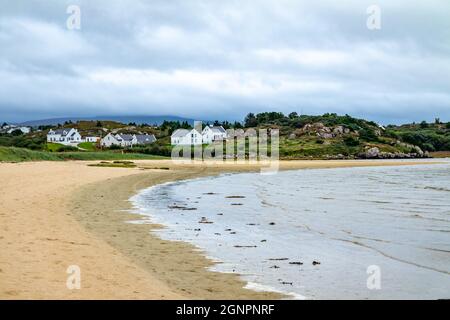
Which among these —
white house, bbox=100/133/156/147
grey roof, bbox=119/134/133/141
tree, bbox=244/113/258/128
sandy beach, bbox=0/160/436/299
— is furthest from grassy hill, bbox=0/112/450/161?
sandy beach, bbox=0/160/436/299

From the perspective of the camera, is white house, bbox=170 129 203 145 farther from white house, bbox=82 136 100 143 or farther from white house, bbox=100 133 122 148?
white house, bbox=82 136 100 143

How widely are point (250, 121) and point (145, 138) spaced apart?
4851cm

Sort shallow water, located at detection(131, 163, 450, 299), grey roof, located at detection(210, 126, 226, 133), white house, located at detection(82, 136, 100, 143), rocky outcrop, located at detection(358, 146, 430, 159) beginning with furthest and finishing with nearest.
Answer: white house, located at detection(82, 136, 100, 143) < grey roof, located at detection(210, 126, 226, 133) < rocky outcrop, located at detection(358, 146, 430, 159) < shallow water, located at detection(131, 163, 450, 299)

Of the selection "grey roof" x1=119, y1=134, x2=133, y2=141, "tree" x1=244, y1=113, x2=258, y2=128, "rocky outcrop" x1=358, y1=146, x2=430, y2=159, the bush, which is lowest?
"rocky outcrop" x1=358, y1=146, x2=430, y2=159

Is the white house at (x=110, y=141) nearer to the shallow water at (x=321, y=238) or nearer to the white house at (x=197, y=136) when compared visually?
→ the white house at (x=197, y=136)

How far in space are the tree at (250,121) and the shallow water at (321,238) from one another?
155 metres

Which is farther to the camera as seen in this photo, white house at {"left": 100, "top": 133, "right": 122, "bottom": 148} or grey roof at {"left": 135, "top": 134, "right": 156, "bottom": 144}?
grey roof at {"left": 135, "top": 134, "right": 156, "bottom": 144}

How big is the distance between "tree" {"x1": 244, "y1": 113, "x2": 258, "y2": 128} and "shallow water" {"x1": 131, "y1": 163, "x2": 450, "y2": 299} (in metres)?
155

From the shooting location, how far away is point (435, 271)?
12.1 m

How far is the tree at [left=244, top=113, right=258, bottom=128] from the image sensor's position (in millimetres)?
187275

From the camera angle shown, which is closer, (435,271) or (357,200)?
(435,271)
